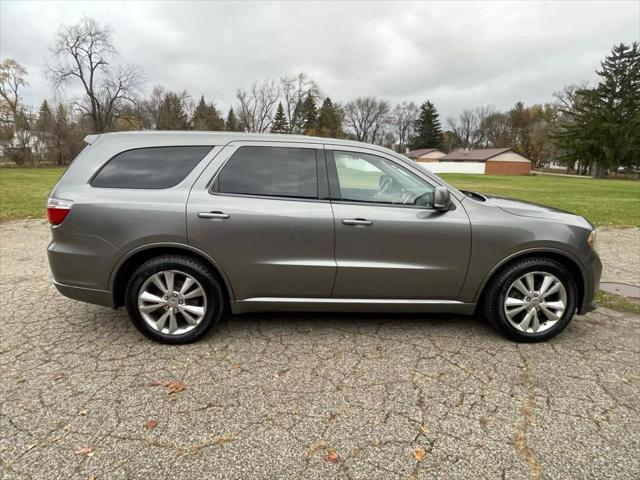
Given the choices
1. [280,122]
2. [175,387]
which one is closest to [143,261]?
[175,387]

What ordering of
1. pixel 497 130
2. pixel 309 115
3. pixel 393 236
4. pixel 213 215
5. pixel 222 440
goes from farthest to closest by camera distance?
pixel 497 130 < pixel 309 115 < pixel 393 236 < pixel 213 215 < pixel 222 440

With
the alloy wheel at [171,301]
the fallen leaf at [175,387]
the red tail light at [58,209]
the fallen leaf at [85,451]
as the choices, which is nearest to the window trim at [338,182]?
the alloy wheel at [171,301]

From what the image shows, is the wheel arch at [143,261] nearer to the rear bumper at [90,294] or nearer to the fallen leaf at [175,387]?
the rear bumper at [90,294]

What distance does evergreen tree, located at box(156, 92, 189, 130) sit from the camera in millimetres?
62619

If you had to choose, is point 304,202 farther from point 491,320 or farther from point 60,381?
point 60,381

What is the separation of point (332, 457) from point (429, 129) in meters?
94.1

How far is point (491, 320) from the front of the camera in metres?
3.47

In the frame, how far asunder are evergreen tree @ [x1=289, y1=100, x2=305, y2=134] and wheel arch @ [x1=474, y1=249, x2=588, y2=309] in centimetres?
7706

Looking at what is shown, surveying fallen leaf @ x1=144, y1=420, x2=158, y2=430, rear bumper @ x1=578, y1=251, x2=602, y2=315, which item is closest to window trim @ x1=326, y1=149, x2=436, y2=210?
rear bumper @ x1=578, y1=251, x2=602, y2=315

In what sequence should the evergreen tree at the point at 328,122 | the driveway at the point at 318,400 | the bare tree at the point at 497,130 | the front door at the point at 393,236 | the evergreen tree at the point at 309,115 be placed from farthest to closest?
the bare tree at the point at 497,130
the evergreen tree at the point at 328,122
the evergreen tree at the point at 309,115
the front door at the point at 393,236
the driveway at the point at 318,400

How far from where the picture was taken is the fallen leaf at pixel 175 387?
2717 mm

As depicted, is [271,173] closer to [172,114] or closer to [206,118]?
[172,114]

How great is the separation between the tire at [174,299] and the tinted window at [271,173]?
0.73m

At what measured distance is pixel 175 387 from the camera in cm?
275
